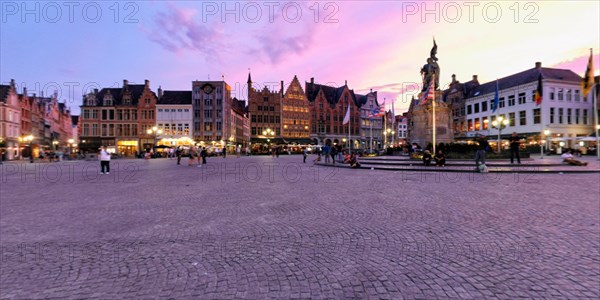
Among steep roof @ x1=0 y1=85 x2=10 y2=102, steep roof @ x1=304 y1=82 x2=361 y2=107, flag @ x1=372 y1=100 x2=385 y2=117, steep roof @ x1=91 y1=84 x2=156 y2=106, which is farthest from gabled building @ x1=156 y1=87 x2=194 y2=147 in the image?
flag @ x1=372 y1=100 x2=385 y2=117

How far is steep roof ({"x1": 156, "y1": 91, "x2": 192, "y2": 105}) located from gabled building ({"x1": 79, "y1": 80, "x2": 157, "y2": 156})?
81.4 inches

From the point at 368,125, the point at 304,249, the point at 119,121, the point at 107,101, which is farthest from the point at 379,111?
the point at 107,101


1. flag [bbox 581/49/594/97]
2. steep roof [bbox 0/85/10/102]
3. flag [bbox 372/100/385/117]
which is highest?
steep roof [bbox 0/85/10/102]

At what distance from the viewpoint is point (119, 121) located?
65750mm

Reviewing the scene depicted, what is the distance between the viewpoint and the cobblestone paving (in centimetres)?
326

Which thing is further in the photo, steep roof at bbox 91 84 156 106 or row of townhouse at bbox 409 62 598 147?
steep roof at bbox 91 84 156 106

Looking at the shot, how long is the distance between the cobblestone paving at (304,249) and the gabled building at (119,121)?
6462cm

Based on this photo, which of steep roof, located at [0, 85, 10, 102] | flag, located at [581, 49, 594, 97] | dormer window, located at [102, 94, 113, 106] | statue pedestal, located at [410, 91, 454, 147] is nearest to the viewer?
statue pedestal, located at [410, 91, 454, 147]

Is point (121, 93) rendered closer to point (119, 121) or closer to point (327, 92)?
point (119, 121)

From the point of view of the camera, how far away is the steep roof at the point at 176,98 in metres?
67.9

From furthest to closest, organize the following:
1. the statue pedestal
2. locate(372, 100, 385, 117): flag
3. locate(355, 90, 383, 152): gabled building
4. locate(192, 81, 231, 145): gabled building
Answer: locate(355, 90, 383, 152): gabled building < locate(192, 81, 231, 145): gabled building < locate(372, 100, 385, 117): flag < the statue pedestal

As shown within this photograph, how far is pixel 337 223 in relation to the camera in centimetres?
586

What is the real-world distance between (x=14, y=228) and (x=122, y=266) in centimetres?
376

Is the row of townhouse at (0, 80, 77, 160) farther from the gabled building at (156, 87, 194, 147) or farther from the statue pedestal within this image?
the statue pedestal
